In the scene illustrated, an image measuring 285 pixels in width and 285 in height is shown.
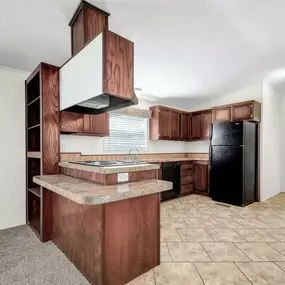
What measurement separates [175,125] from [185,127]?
1.38 feet

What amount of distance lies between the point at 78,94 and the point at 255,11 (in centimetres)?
218

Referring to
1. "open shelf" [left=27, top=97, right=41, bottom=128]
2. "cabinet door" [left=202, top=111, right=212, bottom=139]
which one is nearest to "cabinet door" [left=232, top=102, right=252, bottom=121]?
"cabinet door" [left=202, top=111, right=212, bottom=139]

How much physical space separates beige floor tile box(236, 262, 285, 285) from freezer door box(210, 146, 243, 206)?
2.16 metres

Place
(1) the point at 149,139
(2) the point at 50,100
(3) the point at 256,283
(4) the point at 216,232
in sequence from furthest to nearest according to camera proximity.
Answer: (1) the point at 149,139
(4) the point at 216,232
(2) the point at 50,100
(3) the point at 256,283

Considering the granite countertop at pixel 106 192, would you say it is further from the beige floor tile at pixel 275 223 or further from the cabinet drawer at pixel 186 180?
the cabinet drawer at pixel 186 180

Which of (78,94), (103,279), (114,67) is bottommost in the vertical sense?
(103,279)

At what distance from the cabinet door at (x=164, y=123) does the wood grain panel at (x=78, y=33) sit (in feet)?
10.1

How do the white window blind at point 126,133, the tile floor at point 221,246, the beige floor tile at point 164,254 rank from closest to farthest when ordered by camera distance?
the tile floor at point 221,246 → the beige floor tile at point 164,254 → the white window blind at point 126,133

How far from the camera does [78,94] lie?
2.18 m

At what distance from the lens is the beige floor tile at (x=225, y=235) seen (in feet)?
8.93

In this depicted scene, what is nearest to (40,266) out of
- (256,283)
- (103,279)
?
(103,279)

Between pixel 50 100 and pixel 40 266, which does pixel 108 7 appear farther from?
pixel 40 266

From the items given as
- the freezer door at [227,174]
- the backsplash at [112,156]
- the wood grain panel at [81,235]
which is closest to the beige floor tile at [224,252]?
the wood grain panel at [81,235]

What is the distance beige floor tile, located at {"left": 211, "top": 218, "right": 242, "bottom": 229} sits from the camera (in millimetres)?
3144
